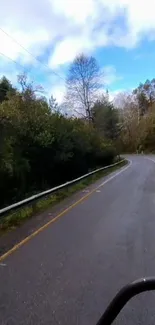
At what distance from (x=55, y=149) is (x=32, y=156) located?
2454mm

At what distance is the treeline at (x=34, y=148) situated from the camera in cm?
2014

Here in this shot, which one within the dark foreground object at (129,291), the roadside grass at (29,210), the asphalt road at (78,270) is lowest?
the roadside grass at (29,210)

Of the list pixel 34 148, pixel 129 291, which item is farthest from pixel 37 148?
pixel 129 291

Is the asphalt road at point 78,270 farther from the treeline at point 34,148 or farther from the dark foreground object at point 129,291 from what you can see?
the treeline at point 34,148

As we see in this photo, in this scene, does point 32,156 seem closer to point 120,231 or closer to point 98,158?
point 120,231

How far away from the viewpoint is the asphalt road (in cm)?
497

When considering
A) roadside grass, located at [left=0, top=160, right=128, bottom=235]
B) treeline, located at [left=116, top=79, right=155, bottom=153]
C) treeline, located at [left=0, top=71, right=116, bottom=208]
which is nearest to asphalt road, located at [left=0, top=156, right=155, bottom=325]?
roadside grass, located at [left=0, top=160, right=128, bottom=235]

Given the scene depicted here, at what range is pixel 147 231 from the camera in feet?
33.1

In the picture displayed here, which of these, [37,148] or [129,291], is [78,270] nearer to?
[129,291]

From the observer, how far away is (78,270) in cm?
685

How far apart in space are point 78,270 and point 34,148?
18.1m

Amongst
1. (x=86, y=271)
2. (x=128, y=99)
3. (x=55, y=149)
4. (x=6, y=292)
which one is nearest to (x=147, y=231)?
(x=86, y=271)

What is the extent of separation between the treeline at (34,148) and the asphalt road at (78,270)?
8327 millimetres

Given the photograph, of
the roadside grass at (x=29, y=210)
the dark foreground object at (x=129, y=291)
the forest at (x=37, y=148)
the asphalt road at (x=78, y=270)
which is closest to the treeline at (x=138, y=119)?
the forest at (x=37, y=148)
